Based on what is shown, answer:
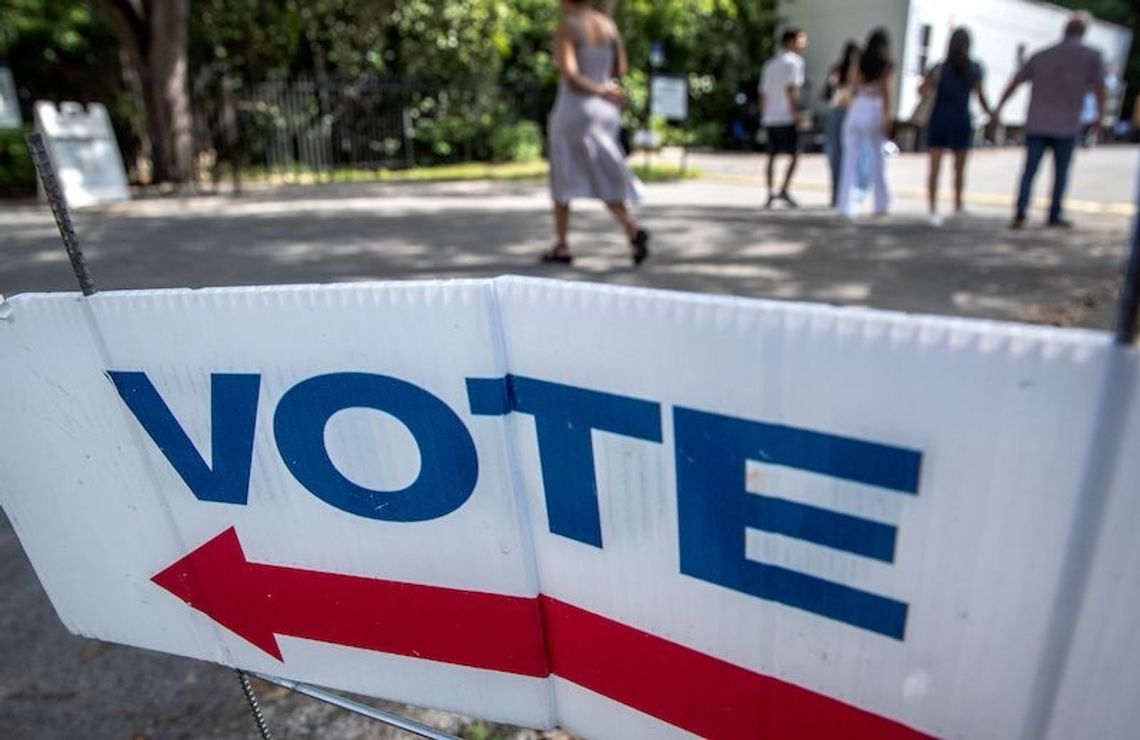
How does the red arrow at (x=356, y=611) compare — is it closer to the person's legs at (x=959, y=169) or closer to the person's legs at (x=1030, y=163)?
the person's legs at (x=1030, y=163)

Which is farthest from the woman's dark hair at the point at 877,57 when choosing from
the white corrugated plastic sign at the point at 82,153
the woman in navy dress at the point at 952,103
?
the white corrugated plastic sign at the point at 82,153

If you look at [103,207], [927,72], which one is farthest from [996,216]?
[103,207]

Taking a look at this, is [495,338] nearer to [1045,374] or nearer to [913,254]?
[1045,374]

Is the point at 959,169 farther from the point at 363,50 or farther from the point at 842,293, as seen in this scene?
the point at 363,50

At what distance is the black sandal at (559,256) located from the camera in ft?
18.3

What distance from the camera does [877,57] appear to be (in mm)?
6816

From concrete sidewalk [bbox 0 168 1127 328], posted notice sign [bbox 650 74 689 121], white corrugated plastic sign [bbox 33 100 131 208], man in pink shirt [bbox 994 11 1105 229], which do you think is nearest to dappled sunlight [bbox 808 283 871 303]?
concrete sidewalk [bbox 0 168 1127 328]

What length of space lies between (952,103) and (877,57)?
37.8 inches

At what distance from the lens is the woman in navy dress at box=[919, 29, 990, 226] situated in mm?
6863

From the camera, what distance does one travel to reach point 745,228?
24.3 ft

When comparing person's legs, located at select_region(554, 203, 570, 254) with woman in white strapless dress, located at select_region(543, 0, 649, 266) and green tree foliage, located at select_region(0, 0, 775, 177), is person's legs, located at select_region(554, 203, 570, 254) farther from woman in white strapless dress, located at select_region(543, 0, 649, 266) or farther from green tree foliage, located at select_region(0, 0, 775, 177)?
green tree foliage, located at select_region(0, 0, 775, 177)

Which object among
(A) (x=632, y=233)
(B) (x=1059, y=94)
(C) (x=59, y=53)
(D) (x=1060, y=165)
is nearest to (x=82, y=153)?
(A) (x=632, y=233)

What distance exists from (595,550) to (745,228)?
21.9ft

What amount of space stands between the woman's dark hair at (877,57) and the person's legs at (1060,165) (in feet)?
5.59
